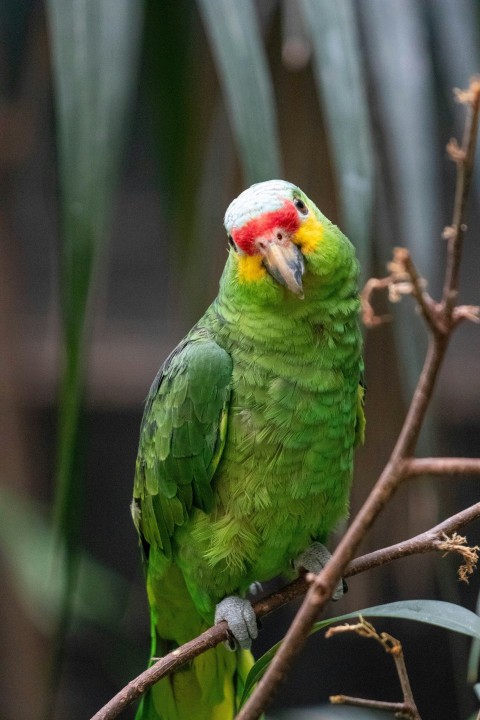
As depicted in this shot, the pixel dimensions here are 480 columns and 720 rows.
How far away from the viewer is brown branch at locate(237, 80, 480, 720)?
38 centimetres

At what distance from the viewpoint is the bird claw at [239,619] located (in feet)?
2.80

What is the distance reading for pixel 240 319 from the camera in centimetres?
85

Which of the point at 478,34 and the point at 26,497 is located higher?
the point at 478,34

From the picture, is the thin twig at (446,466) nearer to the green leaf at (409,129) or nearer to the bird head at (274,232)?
the bird head at (274,232)

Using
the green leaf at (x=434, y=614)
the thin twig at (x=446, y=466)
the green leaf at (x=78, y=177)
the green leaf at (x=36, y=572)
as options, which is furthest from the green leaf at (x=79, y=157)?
Result: the green leaf at (x=36, y=572)

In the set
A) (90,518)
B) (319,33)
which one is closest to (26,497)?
(90,518)

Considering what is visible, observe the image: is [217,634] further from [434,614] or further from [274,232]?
[274,232]

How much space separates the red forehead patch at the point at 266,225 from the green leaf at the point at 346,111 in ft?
0.16

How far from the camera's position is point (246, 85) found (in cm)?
80

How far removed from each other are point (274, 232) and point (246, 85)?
151 millimetres

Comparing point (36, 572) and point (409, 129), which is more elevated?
point (409, 129)

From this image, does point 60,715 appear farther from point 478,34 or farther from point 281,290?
point 478,34

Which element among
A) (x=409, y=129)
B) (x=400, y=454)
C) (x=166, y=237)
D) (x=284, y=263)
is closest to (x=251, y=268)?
(x=284, y=263)

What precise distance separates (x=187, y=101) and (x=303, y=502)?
576 mm
